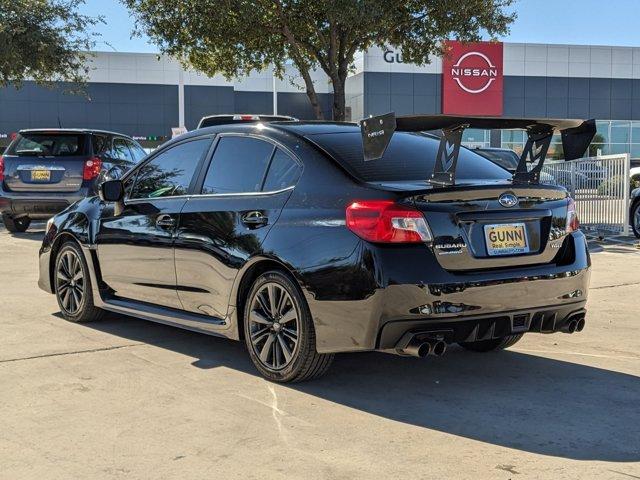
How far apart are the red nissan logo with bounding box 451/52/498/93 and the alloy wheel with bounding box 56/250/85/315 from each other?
50582mm

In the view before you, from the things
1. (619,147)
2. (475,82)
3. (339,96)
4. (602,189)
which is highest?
(475,82)

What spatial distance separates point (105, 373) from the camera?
4992 millimetres

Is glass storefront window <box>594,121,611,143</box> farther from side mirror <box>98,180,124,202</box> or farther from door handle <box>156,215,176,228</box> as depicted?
door handle <box>156,215,176,228</box>

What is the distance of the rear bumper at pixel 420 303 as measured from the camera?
4117mm

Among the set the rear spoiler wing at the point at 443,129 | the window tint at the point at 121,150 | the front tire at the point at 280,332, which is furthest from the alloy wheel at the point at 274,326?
the window tint at the point at 121,150

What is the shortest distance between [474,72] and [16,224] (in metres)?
45.4

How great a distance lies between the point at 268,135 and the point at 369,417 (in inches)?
77.5

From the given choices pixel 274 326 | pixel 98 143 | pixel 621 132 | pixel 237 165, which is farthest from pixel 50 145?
pixel 621 132

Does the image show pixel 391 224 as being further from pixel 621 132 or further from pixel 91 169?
pixel 621 132

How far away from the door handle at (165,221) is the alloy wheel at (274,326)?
0.99 metres

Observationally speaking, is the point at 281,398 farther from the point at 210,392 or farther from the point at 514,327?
the point at 514,327

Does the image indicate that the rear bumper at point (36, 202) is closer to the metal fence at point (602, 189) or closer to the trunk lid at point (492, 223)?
the metal fence at point (602, 189)

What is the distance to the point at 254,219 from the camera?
4.78 metres

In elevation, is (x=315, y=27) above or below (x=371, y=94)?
below
